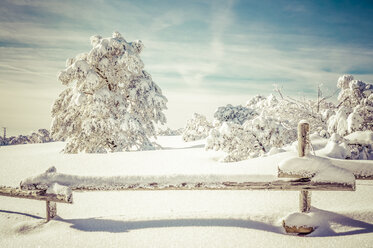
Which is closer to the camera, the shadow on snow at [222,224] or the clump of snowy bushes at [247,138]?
the shadow on snow at [222,224]

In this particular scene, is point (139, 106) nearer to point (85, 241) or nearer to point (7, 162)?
point (7, 162)

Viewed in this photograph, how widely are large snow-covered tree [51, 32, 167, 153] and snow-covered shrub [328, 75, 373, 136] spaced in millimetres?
9054

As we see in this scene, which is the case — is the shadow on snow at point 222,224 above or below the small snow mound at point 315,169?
below

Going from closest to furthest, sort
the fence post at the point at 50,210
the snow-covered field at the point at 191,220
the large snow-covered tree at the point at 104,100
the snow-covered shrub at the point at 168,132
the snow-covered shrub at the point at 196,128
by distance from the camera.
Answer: the snow-covered field at the point at 191,220 → the fence post at the point at 50,210 → the large snow-covered tree at the point at 104,100 → the snow-covered shrub at the point at 196,128 → the snow-covered shrub at the point at 168,132

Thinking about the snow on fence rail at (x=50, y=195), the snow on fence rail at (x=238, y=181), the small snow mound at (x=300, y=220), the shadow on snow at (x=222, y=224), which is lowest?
the shadow on snow at (x=222, y=224)

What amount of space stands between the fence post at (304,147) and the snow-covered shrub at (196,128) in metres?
16.9

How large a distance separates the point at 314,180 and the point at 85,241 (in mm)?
3967

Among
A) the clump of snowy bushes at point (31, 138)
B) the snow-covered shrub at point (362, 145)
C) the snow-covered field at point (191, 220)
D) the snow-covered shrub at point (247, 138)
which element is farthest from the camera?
the clump of snowy bushes at point (31, 138)

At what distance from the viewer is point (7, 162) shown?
926 cm

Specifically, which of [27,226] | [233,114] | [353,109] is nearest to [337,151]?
[353,109]

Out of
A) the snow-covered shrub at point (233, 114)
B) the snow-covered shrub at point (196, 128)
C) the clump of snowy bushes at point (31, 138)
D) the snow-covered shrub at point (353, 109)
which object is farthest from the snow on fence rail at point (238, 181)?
the clump of snowy bushes at point (31, 138)

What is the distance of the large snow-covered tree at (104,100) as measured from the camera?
37.9 feet

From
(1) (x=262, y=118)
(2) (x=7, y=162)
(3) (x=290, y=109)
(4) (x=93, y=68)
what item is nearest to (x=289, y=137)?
(1) (x=262, y=118)

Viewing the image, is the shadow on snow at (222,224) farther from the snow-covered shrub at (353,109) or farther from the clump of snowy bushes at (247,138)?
the snow-covered shrub at (353,109)
